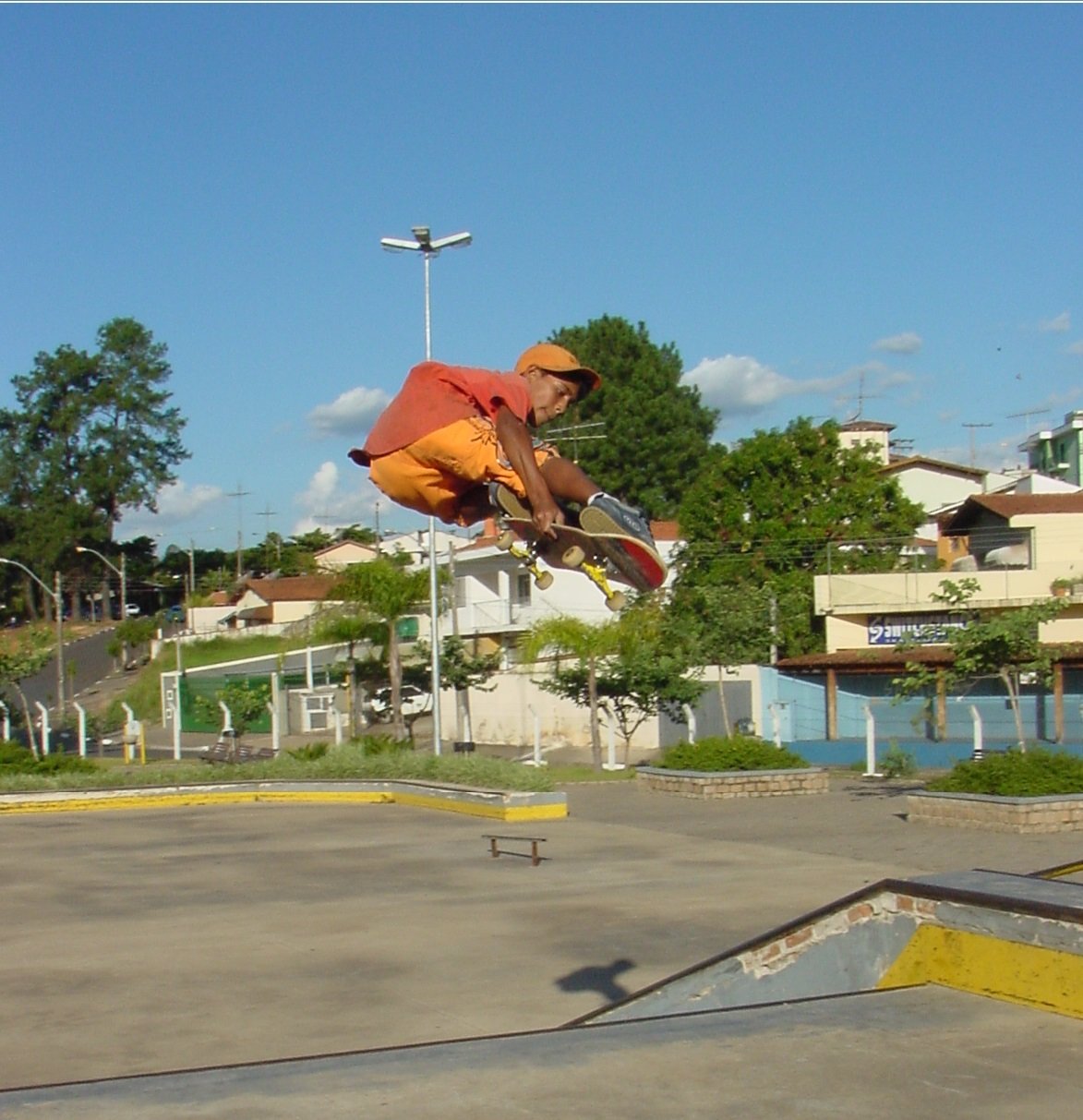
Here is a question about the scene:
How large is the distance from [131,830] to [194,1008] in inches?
506

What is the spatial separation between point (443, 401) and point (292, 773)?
Answer: 76.9 ft

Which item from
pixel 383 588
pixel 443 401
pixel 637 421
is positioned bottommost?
pixel 443 401

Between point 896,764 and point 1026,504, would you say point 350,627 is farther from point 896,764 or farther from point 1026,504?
point 1026,504

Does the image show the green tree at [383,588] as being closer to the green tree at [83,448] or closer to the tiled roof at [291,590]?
the green tree at [83,448]

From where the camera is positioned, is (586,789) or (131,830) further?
(586,789)

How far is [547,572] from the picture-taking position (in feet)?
16.3

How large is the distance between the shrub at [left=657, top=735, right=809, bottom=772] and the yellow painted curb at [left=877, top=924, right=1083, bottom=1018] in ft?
53.2

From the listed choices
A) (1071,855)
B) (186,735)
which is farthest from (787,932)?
(186,735)

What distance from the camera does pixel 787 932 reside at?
7.34m

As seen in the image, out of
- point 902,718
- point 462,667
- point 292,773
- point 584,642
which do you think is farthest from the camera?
point 462,667

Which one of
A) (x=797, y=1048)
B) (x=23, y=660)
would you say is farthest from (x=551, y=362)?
(x=23, y=660)

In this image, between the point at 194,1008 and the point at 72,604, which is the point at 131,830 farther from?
the point at 72,604

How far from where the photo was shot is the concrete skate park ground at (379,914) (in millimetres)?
8953

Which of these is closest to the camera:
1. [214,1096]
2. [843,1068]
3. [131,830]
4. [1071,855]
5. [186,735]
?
[214,1096]
